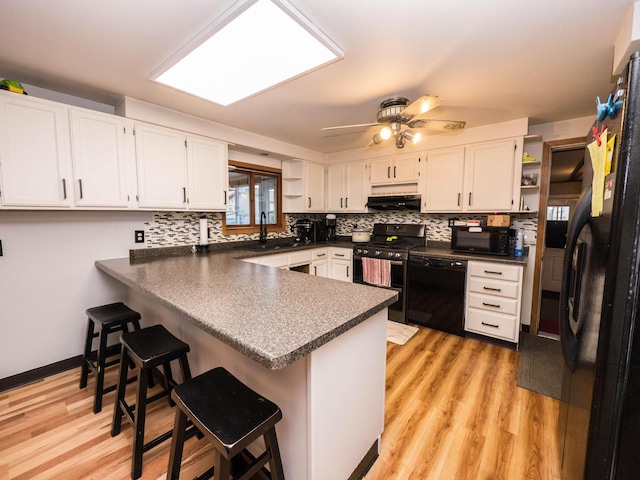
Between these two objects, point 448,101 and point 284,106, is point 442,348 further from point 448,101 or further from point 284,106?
point 284,106

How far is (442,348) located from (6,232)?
12.3 ft

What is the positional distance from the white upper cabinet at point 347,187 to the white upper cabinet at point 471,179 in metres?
0.87

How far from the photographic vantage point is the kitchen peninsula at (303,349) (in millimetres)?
976

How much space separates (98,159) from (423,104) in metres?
2.46

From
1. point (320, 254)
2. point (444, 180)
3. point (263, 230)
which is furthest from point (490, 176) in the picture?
point (263, 230)

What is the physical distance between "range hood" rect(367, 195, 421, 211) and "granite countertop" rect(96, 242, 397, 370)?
2.16 m

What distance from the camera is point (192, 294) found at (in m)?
1.40

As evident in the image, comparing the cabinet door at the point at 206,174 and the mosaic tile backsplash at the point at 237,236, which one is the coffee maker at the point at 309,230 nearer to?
the mosaic tile backsplash at the point at 237,236

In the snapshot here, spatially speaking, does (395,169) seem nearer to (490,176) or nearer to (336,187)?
(336,187)

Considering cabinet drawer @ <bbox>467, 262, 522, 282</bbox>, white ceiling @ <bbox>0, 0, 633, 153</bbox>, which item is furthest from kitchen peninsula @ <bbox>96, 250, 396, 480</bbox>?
cabinet drawer @ <bbox>467, 262, 522, 282</bbox>

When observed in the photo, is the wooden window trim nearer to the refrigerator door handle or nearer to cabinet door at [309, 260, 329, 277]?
cabinet door at [309, 260, 329, 277]

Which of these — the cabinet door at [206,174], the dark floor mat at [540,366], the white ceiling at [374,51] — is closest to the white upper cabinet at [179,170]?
the cabinet door at [206,174]

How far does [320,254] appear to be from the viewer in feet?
12.6

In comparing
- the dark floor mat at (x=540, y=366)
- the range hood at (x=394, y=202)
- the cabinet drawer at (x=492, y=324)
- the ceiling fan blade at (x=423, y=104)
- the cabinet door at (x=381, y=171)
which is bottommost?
the dark floor mat at (x=540, y=366)
